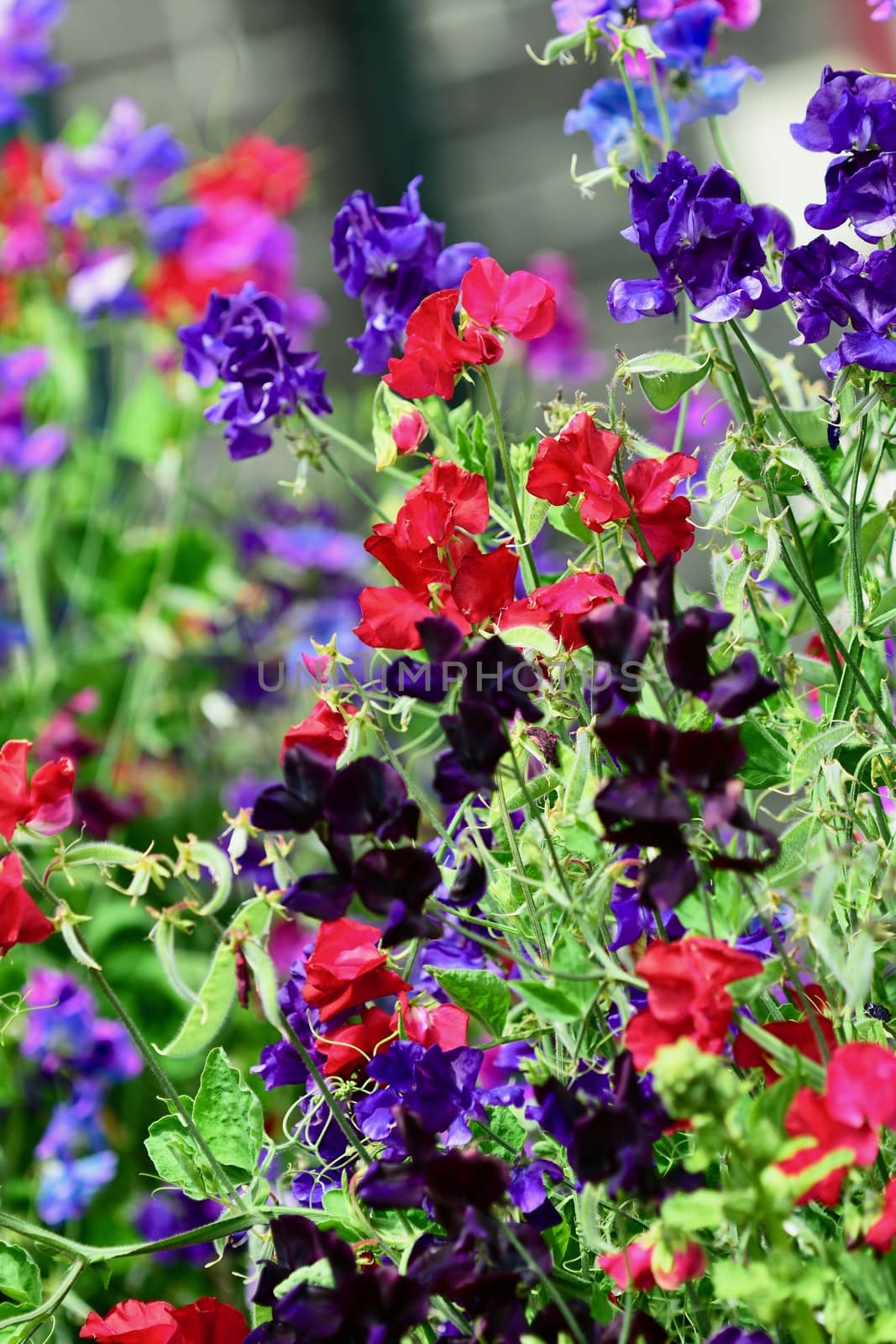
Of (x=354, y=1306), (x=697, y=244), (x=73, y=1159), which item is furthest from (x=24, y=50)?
(x=354, y=1306)

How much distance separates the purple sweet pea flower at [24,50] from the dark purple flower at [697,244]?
45.8 inches

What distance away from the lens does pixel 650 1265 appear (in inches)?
17.0

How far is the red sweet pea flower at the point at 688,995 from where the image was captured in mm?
411

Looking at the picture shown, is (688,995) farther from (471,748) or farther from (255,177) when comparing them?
(255,177)

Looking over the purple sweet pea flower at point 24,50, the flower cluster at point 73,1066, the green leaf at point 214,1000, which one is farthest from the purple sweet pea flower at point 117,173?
the green leaf at point 214,1000

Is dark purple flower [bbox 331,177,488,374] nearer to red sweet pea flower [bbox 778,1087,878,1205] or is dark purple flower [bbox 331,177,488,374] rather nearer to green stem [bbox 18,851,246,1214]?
green stem [bbox 18,851,246,1214]

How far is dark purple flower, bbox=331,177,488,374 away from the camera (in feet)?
2.22

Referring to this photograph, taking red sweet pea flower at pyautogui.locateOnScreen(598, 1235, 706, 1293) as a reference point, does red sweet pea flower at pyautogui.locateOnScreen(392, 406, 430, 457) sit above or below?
above

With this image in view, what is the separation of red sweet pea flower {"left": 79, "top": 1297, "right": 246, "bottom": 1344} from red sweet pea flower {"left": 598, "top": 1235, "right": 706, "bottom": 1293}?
0.49ft

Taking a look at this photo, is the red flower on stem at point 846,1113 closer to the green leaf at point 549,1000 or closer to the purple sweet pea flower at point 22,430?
the green leaf at point 549,1000

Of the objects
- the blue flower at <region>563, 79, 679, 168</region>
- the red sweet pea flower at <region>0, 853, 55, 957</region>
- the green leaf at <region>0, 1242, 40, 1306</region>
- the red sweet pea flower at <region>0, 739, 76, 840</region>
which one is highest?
the blue flower at <region>563, 79, 679, 168</region>

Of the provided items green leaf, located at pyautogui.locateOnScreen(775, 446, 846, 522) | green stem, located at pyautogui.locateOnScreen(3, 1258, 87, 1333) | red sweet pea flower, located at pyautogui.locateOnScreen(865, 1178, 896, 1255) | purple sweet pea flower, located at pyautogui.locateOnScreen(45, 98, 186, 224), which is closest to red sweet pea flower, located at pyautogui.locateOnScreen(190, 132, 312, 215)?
purple sweet pea flower, located at pyautogui.locateOnScreen(45, 98, 186, 224)

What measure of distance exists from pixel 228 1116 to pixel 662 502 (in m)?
0.28

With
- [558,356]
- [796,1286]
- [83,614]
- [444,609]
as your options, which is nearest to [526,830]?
[444,609]
